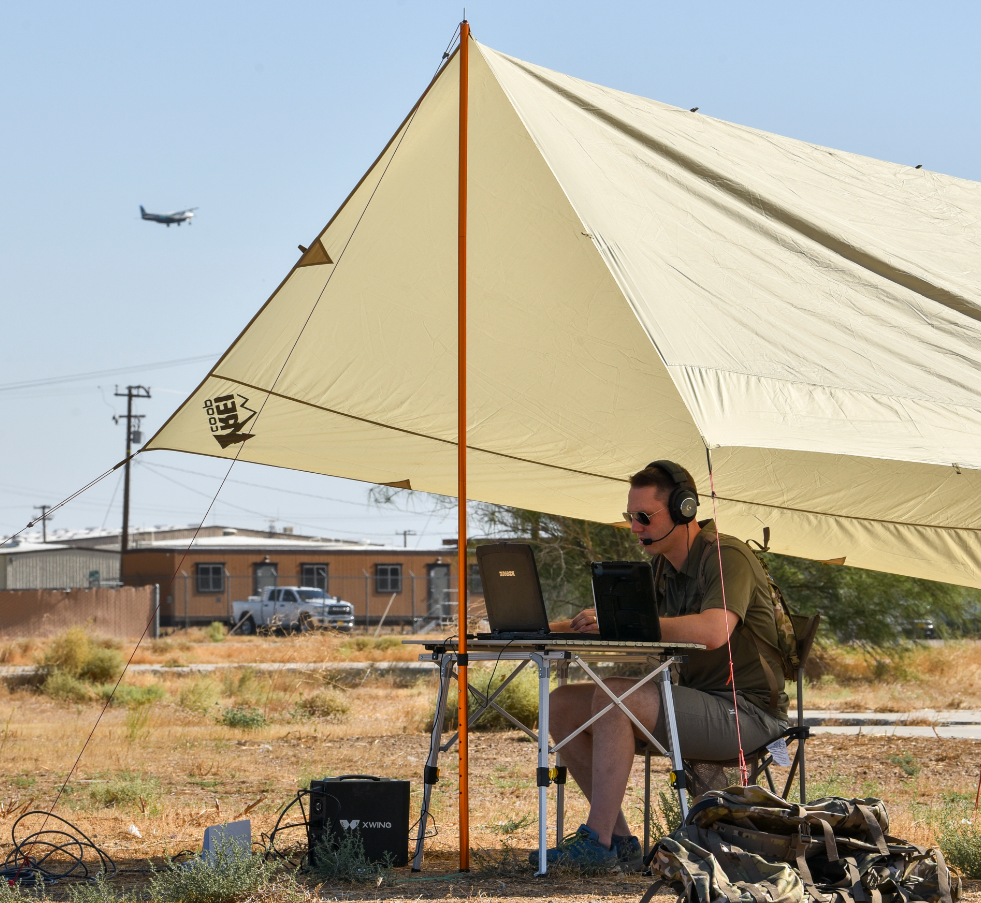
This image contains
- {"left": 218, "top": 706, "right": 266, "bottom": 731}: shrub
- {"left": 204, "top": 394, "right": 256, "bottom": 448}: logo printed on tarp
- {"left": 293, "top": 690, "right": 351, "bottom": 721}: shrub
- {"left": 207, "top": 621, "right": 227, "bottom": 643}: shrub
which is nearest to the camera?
{"left": 204, "top": 394, "right": 256, "bottom": 448}: logo printed on tarp

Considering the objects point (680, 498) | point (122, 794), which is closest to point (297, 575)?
point (122, 794)

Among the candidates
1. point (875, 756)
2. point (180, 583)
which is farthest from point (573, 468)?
point (180, 583)

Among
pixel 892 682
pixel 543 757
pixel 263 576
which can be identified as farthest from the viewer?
pixel 263 576

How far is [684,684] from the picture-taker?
501 centimetres

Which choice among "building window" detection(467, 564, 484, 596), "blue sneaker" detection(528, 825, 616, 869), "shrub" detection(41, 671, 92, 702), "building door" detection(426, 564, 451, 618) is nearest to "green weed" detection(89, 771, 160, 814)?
"blue sneaker" detection(528, 825, 616, 869)

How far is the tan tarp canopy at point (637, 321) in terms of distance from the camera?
4750 mm

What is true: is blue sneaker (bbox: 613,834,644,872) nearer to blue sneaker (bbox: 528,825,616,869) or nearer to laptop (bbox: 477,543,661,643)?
blue sneaker (bbox: 528,825,616,869)

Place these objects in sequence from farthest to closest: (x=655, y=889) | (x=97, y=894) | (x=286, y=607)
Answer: (x=286, y=607) → (x=97, y=894) → (x=655, y=889)

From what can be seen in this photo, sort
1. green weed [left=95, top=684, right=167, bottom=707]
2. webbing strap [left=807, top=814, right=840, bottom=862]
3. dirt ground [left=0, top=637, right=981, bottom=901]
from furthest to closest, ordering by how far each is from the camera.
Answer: green weed [left=95, top=684, right=167, bottom=707] < dirt ground [left=0, top=637, right=981, bottom=901] < webbing strap [left=807, top=814, right=840, bottom=862]

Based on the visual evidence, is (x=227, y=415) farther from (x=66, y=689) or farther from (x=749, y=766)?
(x=66, y=689)

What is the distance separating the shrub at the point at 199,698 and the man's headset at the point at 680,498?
1056 centimetres

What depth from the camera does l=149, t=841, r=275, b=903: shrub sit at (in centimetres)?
400

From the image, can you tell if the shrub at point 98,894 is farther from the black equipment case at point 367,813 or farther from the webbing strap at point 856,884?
the webbing strap at point 856,884

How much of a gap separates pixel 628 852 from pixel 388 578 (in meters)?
39.3
